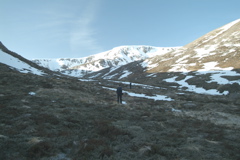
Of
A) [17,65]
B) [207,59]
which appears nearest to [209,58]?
[207,59]

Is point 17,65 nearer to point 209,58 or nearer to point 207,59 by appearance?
point 207,59

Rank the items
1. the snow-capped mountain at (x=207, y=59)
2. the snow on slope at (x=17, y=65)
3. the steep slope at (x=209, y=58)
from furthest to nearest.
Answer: the steep slope at (x=209, y=58)
the snow-capped mountain at (x=207, y=59)
the snow on slope at (x=17, y=65)

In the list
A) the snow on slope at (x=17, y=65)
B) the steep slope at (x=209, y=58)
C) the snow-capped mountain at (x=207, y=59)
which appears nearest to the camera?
the snow on slope at (x=17, y=65)

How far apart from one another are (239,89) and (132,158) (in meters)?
42.0

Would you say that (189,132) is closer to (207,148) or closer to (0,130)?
(207,148)

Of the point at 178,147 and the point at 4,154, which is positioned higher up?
the point at 4,154

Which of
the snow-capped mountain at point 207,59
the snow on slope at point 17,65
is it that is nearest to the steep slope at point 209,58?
the snow-capped mountain at point 207,59

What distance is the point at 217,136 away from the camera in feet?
31.6

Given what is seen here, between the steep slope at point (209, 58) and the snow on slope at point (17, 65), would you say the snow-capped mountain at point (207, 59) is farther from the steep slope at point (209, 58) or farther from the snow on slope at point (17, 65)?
the snow on slope at point (17, 65)

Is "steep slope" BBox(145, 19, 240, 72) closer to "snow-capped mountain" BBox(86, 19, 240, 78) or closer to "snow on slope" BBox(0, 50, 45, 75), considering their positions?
"snow-capped mountain" BBox(86, 19, 240, 78)

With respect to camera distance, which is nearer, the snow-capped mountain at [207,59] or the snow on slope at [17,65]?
the snow on slope at [17,65]

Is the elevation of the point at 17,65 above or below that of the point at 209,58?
below

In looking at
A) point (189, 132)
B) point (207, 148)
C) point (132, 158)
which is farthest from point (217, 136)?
point (132, 158)

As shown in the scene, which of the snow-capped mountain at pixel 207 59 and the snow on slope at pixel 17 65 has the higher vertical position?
the snow-capped mountain at pixel 207 59
